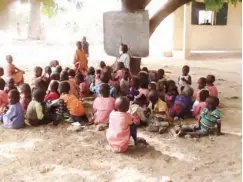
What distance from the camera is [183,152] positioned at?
4070 mm

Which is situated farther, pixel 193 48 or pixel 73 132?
pixel 193 48

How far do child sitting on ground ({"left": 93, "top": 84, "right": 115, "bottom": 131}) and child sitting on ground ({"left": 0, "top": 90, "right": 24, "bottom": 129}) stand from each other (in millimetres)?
1001

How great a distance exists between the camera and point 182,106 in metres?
5.31

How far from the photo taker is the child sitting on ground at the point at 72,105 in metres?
5.07

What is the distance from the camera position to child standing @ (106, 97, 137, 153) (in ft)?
13.0

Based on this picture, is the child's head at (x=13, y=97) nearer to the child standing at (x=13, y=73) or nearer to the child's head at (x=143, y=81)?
the child's head at (x=143, y=81)

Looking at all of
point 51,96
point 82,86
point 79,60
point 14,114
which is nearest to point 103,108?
point 51,96

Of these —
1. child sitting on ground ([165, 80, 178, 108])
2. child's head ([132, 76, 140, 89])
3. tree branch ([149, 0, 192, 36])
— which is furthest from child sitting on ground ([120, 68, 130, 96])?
tree branch ([149, 0, 192, 36])

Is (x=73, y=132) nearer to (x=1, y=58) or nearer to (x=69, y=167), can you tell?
(x=69, y=167)

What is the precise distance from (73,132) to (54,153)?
761 millimetres

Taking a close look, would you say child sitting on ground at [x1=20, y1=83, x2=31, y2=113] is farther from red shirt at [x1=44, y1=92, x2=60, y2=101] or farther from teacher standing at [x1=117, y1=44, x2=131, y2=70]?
teacher standing at [x1=117, y1=44, x2=131, y2=70]

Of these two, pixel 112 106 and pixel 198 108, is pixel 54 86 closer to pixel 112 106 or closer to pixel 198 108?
pixel 112 106

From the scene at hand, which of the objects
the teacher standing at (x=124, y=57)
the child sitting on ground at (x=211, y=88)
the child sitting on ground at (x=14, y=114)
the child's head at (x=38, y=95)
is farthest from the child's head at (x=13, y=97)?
the child sitting on ground at (x=211, y=88)

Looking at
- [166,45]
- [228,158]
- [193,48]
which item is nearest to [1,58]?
[166,45]
